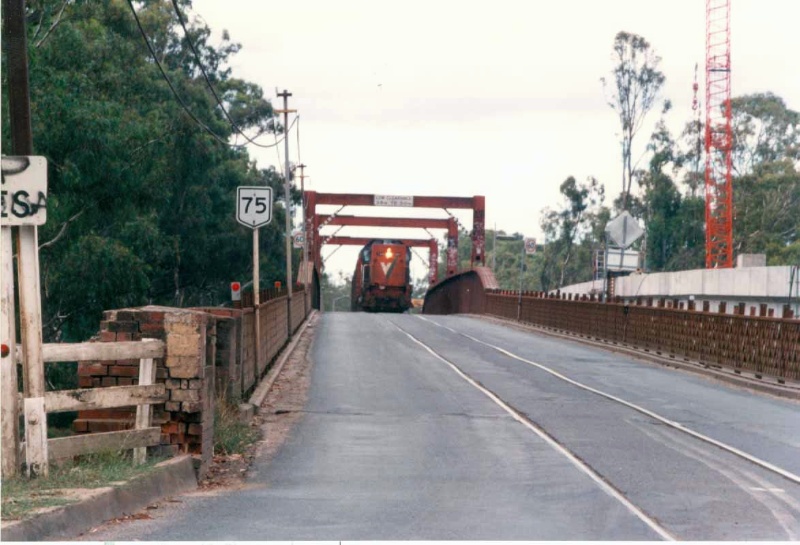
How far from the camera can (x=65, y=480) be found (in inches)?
360

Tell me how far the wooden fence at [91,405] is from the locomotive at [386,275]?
5668 cm

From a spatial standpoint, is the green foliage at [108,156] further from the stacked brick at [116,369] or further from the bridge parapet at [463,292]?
the stacked brick at [116,369]

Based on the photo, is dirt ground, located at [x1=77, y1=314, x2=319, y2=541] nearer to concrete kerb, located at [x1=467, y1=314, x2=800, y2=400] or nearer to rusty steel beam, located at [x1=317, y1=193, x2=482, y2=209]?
concrete kerb, located at [x1=467, y1=314, x2=800, y2=400]

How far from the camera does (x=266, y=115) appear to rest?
67.6 metres

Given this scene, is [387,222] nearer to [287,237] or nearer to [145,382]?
[287,237]

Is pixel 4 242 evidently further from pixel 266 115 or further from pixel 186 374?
pixel 266 115

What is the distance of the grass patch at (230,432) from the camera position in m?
13.1

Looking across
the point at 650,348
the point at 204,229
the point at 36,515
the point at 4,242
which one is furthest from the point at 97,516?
the point at 204,229

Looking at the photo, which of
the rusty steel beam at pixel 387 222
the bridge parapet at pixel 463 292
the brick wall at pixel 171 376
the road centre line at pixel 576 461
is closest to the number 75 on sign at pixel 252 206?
the road centre line at pixel 576 461

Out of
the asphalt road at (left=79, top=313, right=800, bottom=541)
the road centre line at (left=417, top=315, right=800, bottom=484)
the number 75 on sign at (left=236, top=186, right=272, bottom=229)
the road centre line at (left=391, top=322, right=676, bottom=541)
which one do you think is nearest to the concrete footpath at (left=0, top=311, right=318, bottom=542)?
the asphalt road at (left=79, top=313, right=800, bottom=541)

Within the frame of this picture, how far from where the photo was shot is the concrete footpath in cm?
745

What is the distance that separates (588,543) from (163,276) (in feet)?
162

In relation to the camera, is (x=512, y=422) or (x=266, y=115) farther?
(x=266, y=115)

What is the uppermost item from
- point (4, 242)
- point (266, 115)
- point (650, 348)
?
point (266, 115)
